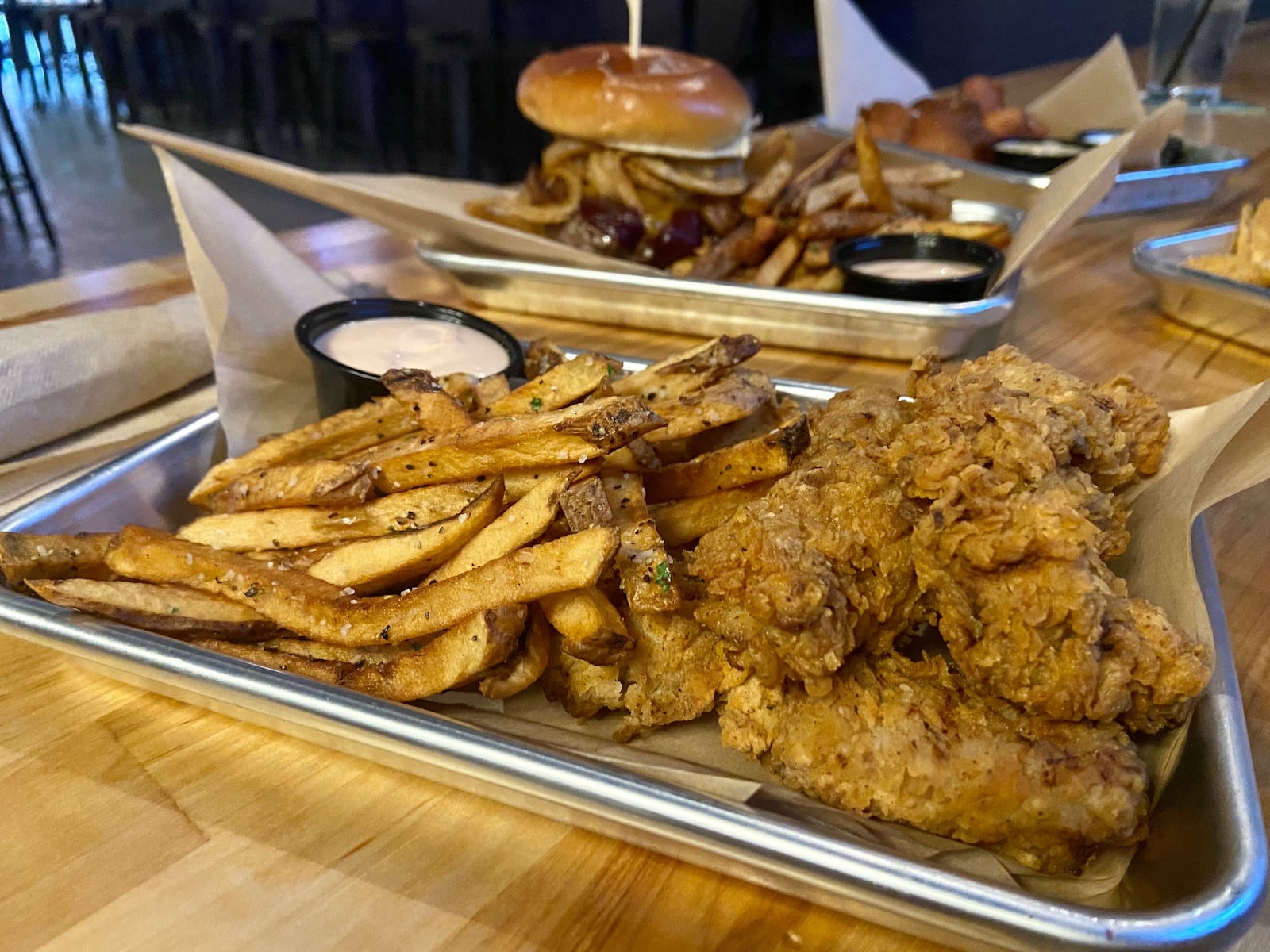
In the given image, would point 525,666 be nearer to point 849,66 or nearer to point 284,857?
point 284,857

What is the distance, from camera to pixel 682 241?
3051mm

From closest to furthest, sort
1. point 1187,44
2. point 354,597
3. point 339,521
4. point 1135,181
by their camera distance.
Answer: point 354,597, point 339,521, point 1135,181, point 1187,44

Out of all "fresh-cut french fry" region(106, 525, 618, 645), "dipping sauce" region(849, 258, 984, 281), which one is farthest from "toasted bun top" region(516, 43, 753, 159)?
"fresh-cut french fry" region(106, 525, 618, 645)

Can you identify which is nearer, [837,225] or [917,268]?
[917,268]

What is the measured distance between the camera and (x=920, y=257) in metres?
2.83

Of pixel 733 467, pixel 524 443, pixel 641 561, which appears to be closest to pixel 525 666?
pixel 641 561

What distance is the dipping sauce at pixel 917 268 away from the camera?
8.84 feet

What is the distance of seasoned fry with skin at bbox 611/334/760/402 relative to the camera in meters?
1.64

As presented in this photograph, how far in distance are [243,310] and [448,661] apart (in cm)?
127

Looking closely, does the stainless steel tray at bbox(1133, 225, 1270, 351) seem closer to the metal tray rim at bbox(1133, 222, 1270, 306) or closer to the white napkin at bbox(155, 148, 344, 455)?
the metal tray rim at bbox(1133, 222, 1270, 306)

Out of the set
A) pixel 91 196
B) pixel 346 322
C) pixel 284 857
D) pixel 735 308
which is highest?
pixel 346 322

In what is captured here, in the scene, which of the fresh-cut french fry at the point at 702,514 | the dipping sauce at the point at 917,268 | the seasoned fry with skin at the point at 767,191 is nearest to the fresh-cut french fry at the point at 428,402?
the fresh-cut french fry at the point at 702,514

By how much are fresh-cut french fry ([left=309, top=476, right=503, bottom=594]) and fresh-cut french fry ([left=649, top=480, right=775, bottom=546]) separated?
26cm

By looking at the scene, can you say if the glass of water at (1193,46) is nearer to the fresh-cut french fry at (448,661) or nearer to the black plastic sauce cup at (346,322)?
the black plastic sauce cup at (346,322)
